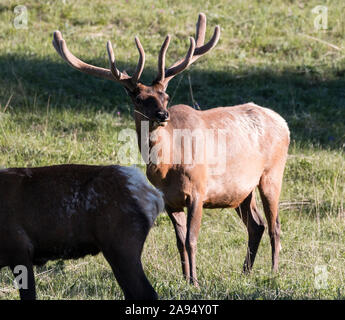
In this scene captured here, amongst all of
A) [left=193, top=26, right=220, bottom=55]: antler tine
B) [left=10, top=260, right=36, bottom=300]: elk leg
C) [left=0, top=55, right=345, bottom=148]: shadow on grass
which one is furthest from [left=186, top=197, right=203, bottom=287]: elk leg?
[left=0, top=55, right=345, bottom=148]: shadow on grass

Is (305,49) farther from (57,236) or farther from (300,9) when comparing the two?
(57,236)

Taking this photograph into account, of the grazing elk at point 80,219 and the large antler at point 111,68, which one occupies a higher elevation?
the large antler at point 111,68

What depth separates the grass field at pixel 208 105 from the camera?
6.83 meters

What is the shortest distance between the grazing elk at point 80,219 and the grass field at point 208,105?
0.87m

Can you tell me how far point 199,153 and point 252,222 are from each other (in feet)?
4.22

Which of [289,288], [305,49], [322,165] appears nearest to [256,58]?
[305,49]

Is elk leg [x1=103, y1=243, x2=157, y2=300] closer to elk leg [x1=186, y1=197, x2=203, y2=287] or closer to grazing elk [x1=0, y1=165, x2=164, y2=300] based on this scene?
grazing elk [x1=0, y1=165, x2=164, y2=300]

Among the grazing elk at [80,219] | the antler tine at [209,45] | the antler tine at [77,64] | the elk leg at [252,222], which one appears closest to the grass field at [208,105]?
the elk leg at [252,222]

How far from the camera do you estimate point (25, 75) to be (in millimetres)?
12602

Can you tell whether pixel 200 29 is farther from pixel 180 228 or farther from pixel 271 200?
pixel 180 228

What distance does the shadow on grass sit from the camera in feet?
39.3

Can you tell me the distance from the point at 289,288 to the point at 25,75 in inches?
299

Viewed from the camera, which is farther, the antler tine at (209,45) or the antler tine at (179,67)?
the antler tine at (209,45)

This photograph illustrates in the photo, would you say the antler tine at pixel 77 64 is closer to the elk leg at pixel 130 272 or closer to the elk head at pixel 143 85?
the elk head at pixel 143 85
